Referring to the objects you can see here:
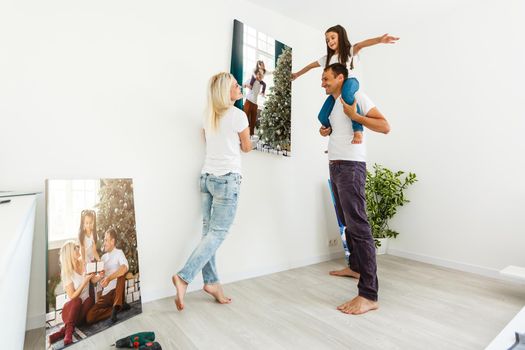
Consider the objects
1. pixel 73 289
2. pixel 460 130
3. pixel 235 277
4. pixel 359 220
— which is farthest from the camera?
pixel 460 130

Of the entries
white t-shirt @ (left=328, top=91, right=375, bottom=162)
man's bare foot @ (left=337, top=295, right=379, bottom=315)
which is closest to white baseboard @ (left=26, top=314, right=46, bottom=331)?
man's bare foot @ (left=337, top=295, right=379, bottom=315)

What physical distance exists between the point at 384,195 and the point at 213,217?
196 centimetres

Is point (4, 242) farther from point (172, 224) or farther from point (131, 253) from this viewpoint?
point (172, 224)

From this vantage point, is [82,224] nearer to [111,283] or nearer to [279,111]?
[111,283]

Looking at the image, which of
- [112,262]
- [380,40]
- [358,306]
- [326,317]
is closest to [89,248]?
[112,262]

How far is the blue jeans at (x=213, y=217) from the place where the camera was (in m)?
2.00

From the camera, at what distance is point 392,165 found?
350 cm

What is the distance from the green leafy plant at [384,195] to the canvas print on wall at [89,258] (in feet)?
7.67

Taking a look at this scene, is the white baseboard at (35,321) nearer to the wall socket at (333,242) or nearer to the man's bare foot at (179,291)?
the man's bare foot at (179,291)

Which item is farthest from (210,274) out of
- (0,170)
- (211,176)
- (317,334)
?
(0,170)

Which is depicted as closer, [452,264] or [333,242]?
[452,264]

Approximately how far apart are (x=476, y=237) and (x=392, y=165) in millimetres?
1040

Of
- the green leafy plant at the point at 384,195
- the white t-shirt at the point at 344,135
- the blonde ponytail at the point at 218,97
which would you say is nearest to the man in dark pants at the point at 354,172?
the white t-shirt at the point at 344,135

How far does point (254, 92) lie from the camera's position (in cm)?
261
